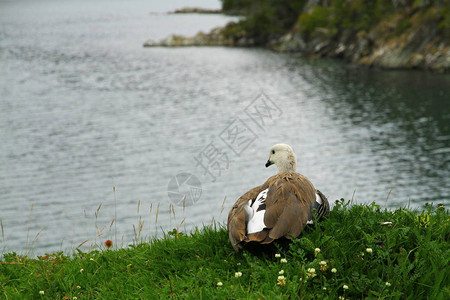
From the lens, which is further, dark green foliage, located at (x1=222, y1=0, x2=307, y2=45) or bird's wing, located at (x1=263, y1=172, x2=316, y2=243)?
dark green foliage, located at (x1=222, y1=0, x2=307, y2=45)

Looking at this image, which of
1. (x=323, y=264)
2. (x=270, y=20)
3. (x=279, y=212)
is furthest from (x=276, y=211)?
(x=270, y=20)

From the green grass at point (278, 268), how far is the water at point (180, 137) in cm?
155

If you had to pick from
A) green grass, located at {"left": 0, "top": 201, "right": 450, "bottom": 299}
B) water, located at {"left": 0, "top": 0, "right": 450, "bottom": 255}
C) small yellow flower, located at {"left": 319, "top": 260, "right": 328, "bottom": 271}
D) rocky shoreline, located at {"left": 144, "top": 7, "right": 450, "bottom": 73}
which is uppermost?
small yellow flower, located at {"left": 319, "top": 260, "right": 328, "bottom": 271}

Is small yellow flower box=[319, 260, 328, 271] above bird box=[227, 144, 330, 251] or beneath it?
beneath

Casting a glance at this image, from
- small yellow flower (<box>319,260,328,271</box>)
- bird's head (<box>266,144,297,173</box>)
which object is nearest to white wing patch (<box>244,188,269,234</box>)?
small yellow flower (<box>319,260,328,271</box>)

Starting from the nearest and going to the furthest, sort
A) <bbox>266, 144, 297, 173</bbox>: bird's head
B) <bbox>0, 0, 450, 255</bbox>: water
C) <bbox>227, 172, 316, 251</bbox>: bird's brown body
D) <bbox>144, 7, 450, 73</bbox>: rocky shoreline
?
<bbox>227, 172, 316, 251</bbox>: bird's brown body → <bbox>266, 144, 297, 173</bbox>: bird's head → <bbox>0, 0, 450, 255</bbox>: water → <bbox>144, 7, 450, 73</bbox>: rocky shoreline

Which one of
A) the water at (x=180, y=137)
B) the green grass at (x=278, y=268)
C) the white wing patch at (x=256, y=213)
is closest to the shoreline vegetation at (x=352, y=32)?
the water at (x=180, y=137)

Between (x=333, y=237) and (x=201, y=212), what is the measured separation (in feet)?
73.7

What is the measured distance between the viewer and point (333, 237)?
590cm

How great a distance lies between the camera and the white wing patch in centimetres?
601

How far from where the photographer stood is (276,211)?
6070 mm

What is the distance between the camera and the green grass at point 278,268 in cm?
532

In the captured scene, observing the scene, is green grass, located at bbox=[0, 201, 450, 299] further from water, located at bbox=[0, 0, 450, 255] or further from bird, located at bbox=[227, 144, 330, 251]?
water, located at bbox=[0, 0, 450, 255]

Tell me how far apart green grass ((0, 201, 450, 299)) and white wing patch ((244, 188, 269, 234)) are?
37 cm
